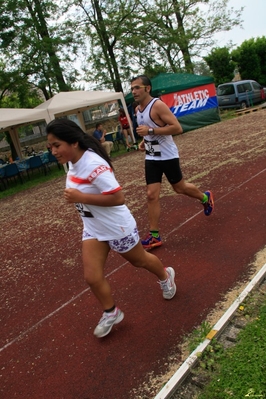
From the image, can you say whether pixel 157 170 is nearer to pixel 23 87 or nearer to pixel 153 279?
pixel 153 279

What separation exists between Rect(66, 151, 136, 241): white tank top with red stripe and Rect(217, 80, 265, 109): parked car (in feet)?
65.6

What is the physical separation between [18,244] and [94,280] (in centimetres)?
391

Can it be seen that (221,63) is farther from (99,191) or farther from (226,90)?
(99,191)

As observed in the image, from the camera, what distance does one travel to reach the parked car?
20.8 meters

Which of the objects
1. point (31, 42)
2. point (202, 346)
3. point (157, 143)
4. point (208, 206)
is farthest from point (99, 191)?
point (31, 42)

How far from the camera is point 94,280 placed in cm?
274

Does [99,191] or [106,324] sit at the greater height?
[99,191]

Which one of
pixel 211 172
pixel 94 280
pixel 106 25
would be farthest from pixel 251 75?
pixel 94 280

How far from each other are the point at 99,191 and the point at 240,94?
20349 mm

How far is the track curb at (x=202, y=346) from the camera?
2141 millimetres

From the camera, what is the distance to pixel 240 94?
2078 cm

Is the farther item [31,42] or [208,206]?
[31,42]

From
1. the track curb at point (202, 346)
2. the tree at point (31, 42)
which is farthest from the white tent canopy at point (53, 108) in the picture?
the track curb at point (202, 346)

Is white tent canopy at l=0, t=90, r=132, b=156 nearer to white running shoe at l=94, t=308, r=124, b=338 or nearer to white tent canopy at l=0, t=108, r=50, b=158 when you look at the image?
white tent canopy at l=0, t=108, r=50, b=158
